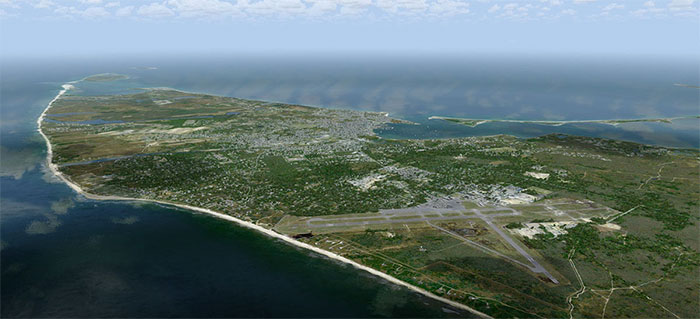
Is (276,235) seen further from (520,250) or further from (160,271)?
(520,250)

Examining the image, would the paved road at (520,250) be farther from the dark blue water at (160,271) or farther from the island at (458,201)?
the dark blue water at (160,271)

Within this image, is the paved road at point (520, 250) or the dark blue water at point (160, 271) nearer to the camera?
the dark blue water at point (160, 271)

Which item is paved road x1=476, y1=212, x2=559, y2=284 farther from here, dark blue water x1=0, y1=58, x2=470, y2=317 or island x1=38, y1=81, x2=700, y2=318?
dark blue water x1=0, y1=58, x2=470, y2=317

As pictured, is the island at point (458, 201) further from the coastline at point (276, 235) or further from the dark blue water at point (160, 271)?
the dark blue water at point (160, 271)

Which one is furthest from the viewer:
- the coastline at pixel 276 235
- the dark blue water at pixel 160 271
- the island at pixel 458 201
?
the island at pixel 458 201

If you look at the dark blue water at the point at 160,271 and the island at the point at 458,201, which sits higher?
the island at the point at 458,201

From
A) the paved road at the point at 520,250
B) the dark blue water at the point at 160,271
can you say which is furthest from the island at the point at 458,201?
the dark blue water at the point at 160,271

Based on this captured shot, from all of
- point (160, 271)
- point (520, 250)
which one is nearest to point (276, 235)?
point (160, 271)

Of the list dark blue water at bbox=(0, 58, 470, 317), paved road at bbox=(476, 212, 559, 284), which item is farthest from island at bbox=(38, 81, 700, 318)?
dark blue water at bbox=(0, 58, 470, 317)

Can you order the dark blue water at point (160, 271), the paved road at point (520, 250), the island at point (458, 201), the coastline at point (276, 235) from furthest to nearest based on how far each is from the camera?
the paved road at point (520, 250) < the island at point (458, 201) < the coastline at point (276, 235) < the dark blue water at point (160, 271)
